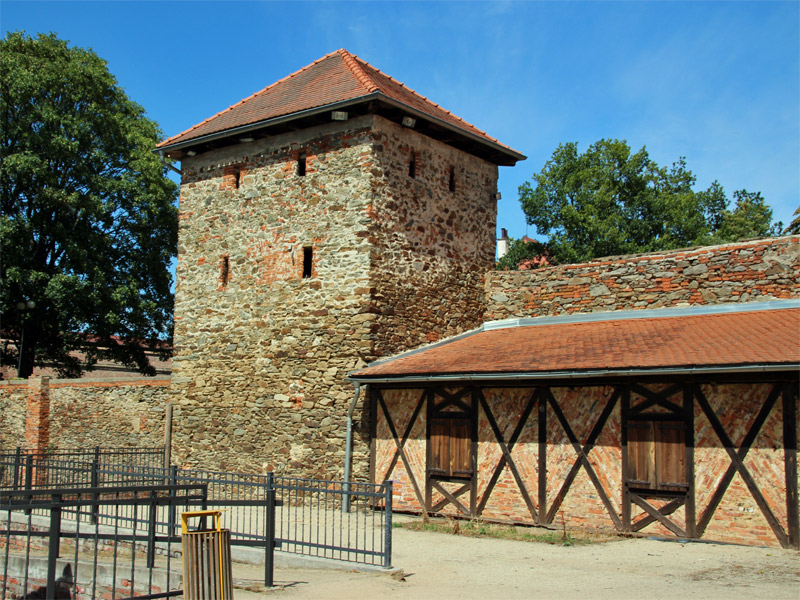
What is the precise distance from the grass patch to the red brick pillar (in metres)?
12.2

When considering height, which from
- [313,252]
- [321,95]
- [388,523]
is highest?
[321,95]

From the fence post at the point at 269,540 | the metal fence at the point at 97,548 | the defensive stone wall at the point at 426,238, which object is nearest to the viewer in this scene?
the metal fence at the point at 97,548

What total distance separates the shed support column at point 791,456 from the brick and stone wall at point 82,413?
1325 centimetres

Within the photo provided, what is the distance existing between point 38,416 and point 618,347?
51.1 ft

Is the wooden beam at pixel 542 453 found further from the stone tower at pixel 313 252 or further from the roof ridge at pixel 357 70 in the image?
the roof ridge at pixel 357 70

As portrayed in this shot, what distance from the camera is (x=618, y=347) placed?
43.2ft

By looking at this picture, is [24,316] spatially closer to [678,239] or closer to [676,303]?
[676,303]

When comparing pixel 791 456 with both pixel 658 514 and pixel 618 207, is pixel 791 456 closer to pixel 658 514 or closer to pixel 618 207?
pixel 658 514

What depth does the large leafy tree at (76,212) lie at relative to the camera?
26.1 meters

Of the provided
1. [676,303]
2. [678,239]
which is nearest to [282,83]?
[676,303]

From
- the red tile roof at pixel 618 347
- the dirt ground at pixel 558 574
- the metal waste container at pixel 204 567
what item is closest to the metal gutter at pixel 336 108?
the red tile roof at pixel 618 347

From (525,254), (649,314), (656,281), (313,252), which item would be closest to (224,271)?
(313,252)

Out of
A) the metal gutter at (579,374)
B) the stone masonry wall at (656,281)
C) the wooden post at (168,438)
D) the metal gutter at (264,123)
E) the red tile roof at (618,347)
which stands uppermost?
the metal gutter at (264,123)

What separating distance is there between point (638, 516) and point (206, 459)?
924 centimetres
